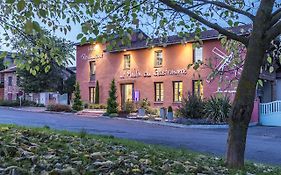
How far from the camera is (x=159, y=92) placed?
32.4 metres

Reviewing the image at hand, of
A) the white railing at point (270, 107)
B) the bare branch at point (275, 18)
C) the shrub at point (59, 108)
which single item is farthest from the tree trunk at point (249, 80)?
the shrub at point (59, 108)

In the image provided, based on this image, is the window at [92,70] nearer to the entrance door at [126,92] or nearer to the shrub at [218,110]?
the entrance door at [126,92]

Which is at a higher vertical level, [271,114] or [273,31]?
[273,31]

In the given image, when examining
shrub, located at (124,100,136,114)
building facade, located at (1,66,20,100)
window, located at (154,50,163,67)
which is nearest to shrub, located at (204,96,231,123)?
shrub, located at (124,100,136,114)

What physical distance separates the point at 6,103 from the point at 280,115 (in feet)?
105

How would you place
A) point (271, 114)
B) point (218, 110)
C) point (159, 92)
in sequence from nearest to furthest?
point (218, 110) → point (271, 114) → point (159, 92)

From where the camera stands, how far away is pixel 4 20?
819 cm

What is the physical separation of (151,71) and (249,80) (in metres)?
26.8

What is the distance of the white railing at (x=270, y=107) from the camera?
26.0 m

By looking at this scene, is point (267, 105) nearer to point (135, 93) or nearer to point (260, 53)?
point (135, 93)

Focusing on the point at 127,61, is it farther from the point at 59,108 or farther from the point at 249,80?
the point at 249,80

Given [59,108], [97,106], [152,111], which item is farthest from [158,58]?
[59,108]

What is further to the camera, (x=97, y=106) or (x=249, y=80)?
(x=97, y=106)

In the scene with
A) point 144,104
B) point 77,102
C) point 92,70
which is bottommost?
point 144,104
